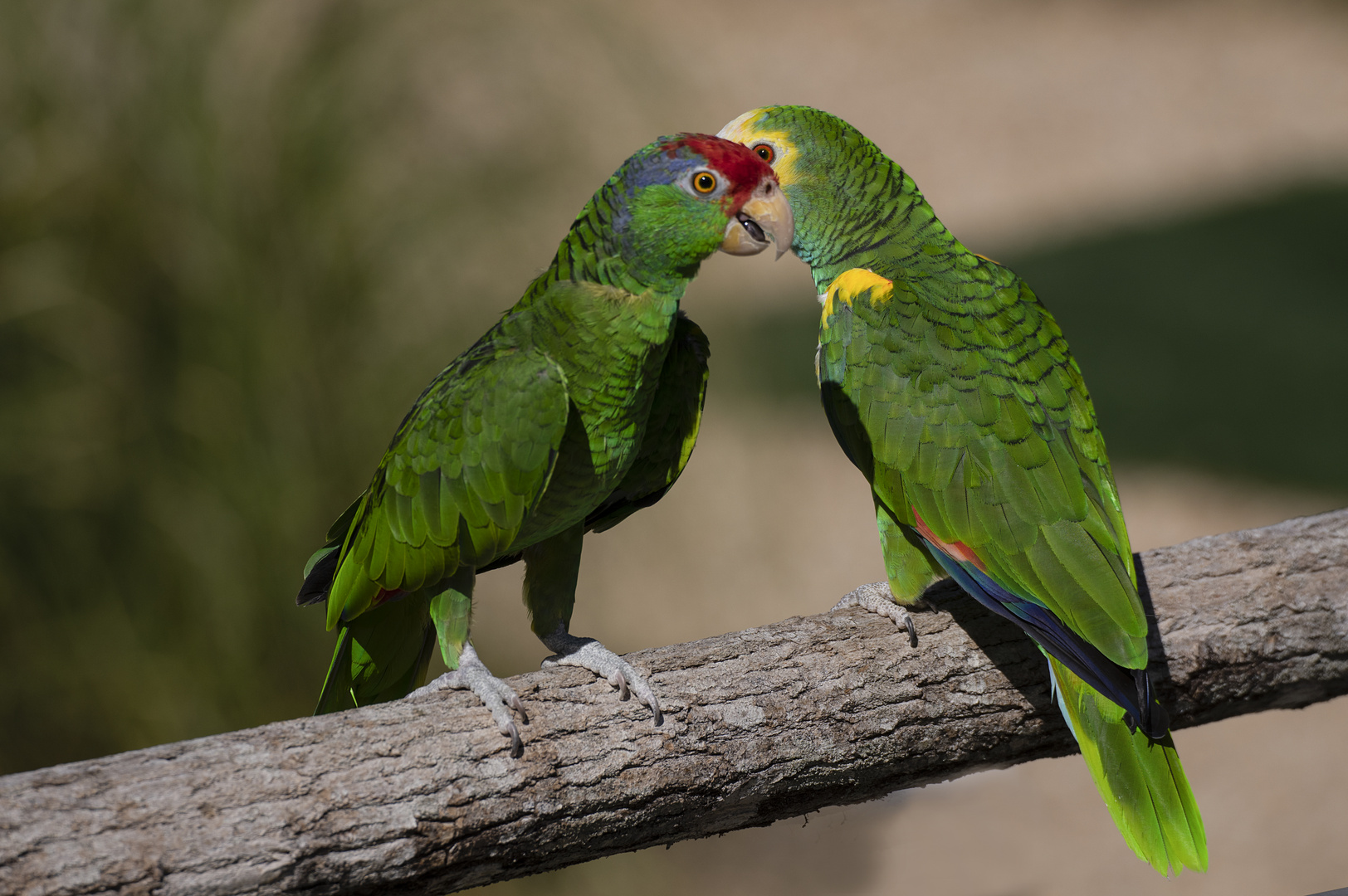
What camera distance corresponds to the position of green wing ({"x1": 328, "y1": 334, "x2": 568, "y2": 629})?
1883 millimetres

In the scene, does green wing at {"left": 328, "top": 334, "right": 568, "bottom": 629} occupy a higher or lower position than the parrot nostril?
lower

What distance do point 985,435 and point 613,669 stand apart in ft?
2.96

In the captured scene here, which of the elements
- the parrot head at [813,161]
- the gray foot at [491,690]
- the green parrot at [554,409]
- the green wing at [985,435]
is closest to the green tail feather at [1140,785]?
the green wing at [985,435]

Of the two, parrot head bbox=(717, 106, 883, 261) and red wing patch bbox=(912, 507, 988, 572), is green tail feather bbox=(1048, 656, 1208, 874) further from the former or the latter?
parrot head bbox=(717, 106, 883, 261)

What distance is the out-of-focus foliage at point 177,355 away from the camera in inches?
109

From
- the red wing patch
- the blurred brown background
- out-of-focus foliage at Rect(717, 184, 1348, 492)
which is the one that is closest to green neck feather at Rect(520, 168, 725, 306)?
the red wing patch

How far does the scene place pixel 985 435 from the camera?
2.08 meters

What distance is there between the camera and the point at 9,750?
112 inches

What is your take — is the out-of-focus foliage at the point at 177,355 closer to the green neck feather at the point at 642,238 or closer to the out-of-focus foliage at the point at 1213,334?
the green neck feather at the point at 642,238

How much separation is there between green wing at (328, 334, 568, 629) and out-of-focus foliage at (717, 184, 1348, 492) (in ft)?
8.63

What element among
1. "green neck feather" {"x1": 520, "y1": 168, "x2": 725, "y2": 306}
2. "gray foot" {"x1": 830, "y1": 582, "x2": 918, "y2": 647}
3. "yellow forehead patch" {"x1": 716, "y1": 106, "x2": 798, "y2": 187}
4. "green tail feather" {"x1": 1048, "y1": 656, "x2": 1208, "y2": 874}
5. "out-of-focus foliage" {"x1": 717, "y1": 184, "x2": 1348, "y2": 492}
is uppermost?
"out-of-focus foliage" {"x1": 717, "y1": 184, "x2": 1348, "y2": 492}

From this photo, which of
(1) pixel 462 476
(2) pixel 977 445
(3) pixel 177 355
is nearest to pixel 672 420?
(1) pixel 462 476

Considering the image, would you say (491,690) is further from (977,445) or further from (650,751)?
(977,445)

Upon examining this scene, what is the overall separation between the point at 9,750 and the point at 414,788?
1904 mm
